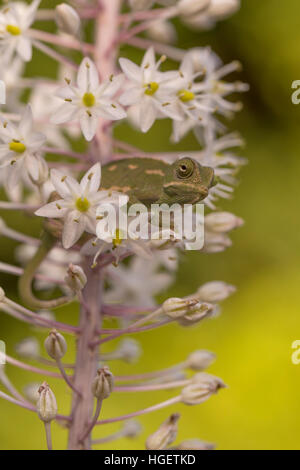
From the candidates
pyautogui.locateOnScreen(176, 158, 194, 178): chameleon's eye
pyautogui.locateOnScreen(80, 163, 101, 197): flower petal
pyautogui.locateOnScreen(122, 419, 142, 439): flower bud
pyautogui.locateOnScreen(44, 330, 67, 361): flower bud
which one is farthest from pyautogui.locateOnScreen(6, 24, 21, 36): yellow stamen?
pyautogui.locateOnScreen(122, 419, 142, 439): flower bud

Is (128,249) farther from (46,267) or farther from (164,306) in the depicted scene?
(46,267)

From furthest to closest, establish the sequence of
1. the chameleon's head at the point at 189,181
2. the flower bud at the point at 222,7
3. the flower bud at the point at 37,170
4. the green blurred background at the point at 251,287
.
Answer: the green blurred background at the point at 251,287
the flower bud at the point at 222,7
the flower bud at the point at 37,170
the chameleon's head at the point at 189,181

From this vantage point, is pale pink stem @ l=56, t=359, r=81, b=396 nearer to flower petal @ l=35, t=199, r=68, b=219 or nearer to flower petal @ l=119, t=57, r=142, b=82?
flower petal @ l=35, t=199, r=68, b=219

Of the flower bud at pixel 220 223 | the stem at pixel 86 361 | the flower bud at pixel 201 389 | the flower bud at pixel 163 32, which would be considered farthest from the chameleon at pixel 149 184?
the flower bud at pixel 163 32

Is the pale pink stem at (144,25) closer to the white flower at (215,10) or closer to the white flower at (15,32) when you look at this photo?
the white flower at (215,10)

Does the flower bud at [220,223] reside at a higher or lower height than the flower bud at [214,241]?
higher

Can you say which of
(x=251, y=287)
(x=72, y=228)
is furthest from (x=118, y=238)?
(x=251, y=287)
